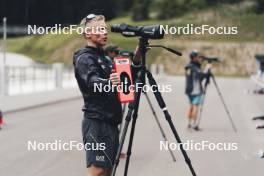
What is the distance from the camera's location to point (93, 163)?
5523 millimetres

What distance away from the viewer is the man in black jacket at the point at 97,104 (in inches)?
214

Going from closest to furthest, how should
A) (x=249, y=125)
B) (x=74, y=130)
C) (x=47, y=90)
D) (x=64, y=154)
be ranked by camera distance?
1. (x=64, y=154)
2. (x=74, y=130)
3. (x=249, y=125)
4. (x=47, y=90)

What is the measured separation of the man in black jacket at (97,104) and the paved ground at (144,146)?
3.69m

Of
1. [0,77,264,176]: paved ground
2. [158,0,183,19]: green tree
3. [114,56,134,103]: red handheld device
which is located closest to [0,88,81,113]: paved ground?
[0,77,264,176]: paved ground

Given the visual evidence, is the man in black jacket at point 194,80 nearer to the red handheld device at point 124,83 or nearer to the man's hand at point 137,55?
the man's hand at point 137,55

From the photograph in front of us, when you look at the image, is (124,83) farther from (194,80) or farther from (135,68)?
(194,80)

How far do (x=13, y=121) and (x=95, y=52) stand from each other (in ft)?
39.6

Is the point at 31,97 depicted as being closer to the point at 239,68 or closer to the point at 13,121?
the point at 13,121

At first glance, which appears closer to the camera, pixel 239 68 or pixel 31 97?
pixel 31 97

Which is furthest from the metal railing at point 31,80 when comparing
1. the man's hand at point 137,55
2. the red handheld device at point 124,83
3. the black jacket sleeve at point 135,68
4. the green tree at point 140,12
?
the green tree at point 140,12

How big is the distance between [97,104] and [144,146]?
691cm

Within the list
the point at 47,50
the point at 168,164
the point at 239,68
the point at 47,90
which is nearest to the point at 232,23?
the point at 239,68

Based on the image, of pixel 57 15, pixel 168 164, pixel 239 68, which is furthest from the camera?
pixel 57 15

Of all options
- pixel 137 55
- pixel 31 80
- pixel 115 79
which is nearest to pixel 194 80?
pixel 137 55
